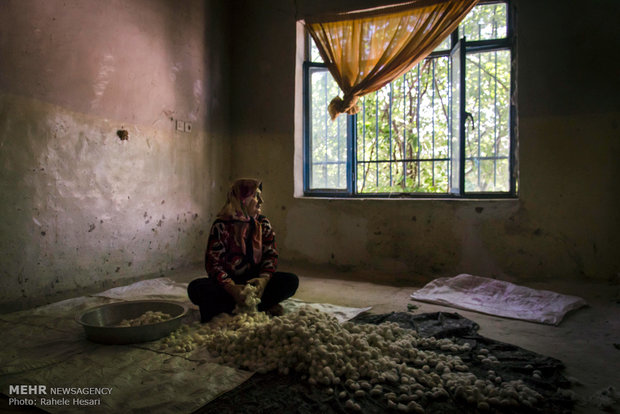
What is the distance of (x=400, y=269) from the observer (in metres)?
4.00

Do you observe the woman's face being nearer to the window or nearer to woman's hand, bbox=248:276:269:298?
woman's hand, bbox=248:276:269:298

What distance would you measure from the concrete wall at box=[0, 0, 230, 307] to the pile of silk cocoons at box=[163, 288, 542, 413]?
147cm

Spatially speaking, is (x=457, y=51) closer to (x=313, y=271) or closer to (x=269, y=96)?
(x=269, y=96)

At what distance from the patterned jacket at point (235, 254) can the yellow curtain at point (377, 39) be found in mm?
1918

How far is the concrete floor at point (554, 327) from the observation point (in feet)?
6.15

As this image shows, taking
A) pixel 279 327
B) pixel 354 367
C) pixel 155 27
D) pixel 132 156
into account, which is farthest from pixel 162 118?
pixel 354 367

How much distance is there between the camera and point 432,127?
13.4 ft

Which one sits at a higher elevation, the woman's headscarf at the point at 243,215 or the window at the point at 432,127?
the window at the point at 432,127

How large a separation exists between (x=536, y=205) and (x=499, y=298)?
98 centimetres

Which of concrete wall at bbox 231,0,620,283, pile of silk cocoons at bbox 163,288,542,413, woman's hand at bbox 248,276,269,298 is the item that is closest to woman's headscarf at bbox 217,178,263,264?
woman's hand at bbox 248,276,269,298

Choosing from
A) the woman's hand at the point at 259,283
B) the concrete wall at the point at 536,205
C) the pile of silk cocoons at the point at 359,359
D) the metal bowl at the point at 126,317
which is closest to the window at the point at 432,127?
the concrete wall at the point at 536,205

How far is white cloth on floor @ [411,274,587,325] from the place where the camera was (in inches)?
109

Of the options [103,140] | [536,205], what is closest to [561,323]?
[536,205]

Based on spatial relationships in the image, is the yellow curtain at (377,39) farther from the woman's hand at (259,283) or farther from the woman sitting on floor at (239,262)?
the woman's hand at (259,283)
